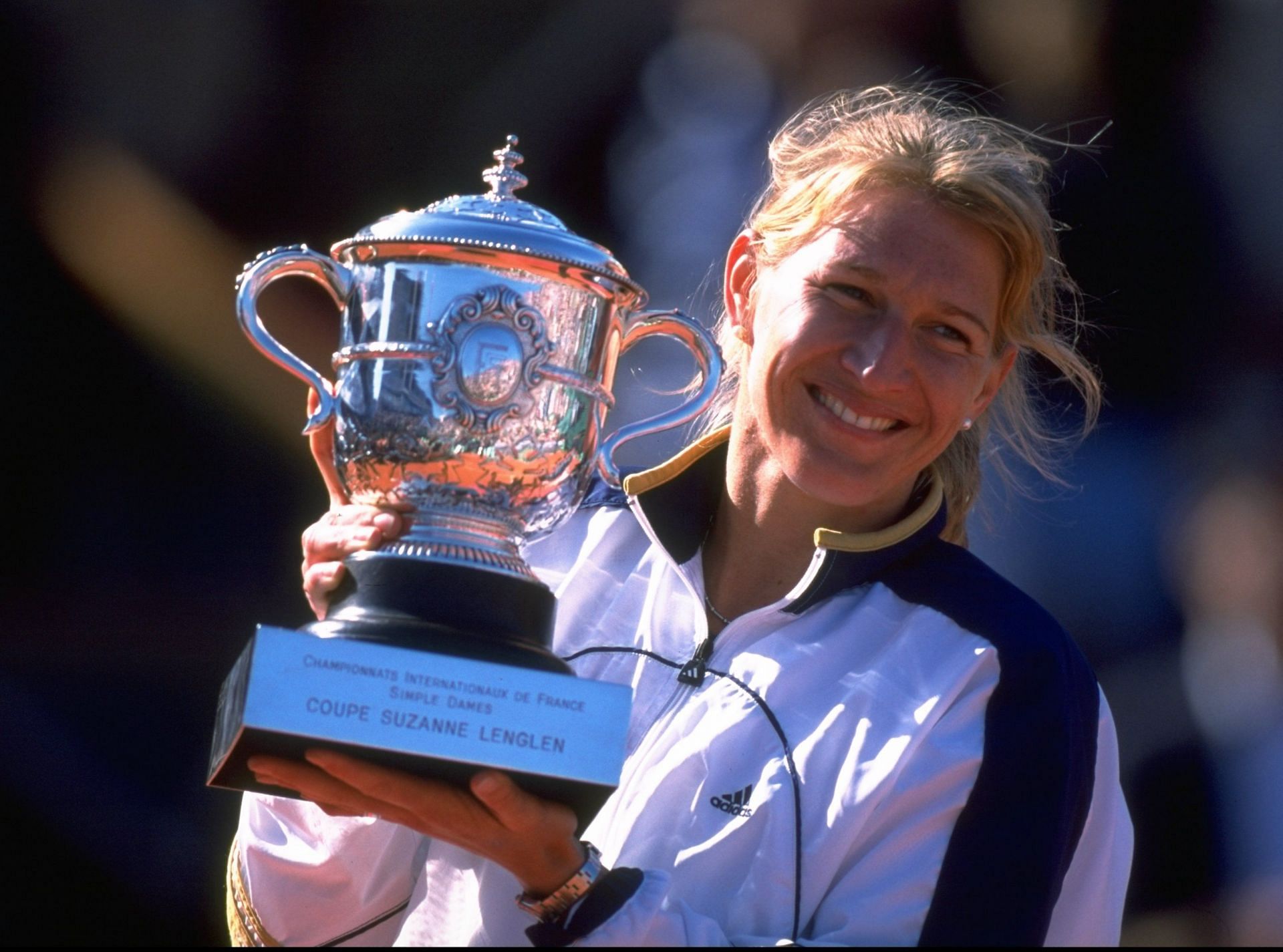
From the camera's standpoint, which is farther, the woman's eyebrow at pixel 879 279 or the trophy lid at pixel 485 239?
the woman's eyebrow at pixel 879 279

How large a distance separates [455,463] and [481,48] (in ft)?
5.33

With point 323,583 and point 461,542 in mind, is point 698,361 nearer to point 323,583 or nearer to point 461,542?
point 461,542

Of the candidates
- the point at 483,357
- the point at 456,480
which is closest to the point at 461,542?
the point at 456,480

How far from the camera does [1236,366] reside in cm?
289

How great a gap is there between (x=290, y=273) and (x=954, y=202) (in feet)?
2.10

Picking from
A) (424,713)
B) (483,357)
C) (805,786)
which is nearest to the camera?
(424,713)

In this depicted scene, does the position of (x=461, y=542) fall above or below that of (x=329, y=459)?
below

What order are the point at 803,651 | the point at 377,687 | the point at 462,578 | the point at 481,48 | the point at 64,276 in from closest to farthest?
1. the point at 377,687
2. the point at 462,578
3. the point at 803,651
4. the point at 64,276
5. the point at 481,48

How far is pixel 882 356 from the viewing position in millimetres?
1580

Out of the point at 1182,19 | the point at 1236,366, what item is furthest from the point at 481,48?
the point at 1236,366

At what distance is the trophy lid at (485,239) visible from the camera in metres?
1.35

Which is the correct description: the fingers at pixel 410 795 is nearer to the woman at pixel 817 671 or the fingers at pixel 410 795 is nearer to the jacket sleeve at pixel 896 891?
the woman at pixel 817 671

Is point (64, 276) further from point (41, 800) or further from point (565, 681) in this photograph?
point (565, 681)

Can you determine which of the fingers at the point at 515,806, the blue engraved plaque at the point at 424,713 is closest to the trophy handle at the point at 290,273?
the blue engraved plaque at the point at 424,713
